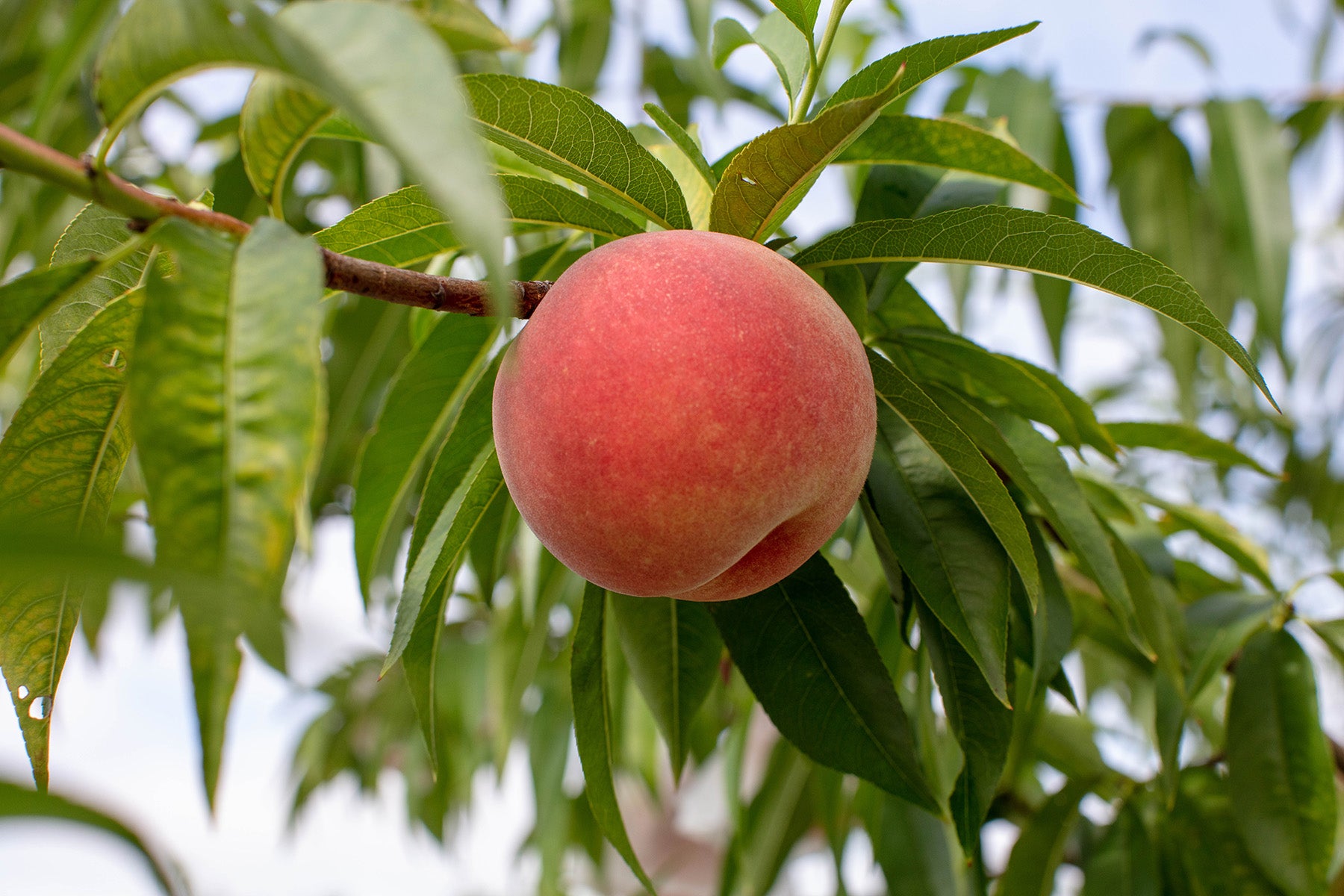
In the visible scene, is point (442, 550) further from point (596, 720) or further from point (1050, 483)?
point (1050, 483)

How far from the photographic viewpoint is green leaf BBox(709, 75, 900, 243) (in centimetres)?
48

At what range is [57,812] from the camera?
27 centimetres

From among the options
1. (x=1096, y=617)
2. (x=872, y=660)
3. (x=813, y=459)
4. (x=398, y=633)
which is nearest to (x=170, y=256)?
(x=398, y=633)

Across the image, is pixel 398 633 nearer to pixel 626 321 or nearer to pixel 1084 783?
pixel 626 321

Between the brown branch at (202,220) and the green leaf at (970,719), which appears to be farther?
the green leaf at (970,719)

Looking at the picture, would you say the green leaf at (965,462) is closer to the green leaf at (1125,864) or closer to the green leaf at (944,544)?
the green leaf at (944,544)

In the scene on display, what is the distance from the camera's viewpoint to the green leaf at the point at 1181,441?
0.92 m

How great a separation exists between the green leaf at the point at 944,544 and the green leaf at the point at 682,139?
187 mm

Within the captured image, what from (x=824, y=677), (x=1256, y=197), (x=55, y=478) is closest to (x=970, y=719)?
(x=824, y=677)

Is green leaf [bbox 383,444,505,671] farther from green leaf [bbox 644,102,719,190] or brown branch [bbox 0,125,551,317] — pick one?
green leaf [bbox 644,102,719,190]

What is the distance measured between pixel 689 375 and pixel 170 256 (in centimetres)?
27

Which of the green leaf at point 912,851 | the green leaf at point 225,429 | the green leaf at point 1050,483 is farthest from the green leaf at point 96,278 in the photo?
the green leaf at point 912,851

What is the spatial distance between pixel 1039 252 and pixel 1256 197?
100 centimetres

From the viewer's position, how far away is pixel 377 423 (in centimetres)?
75
